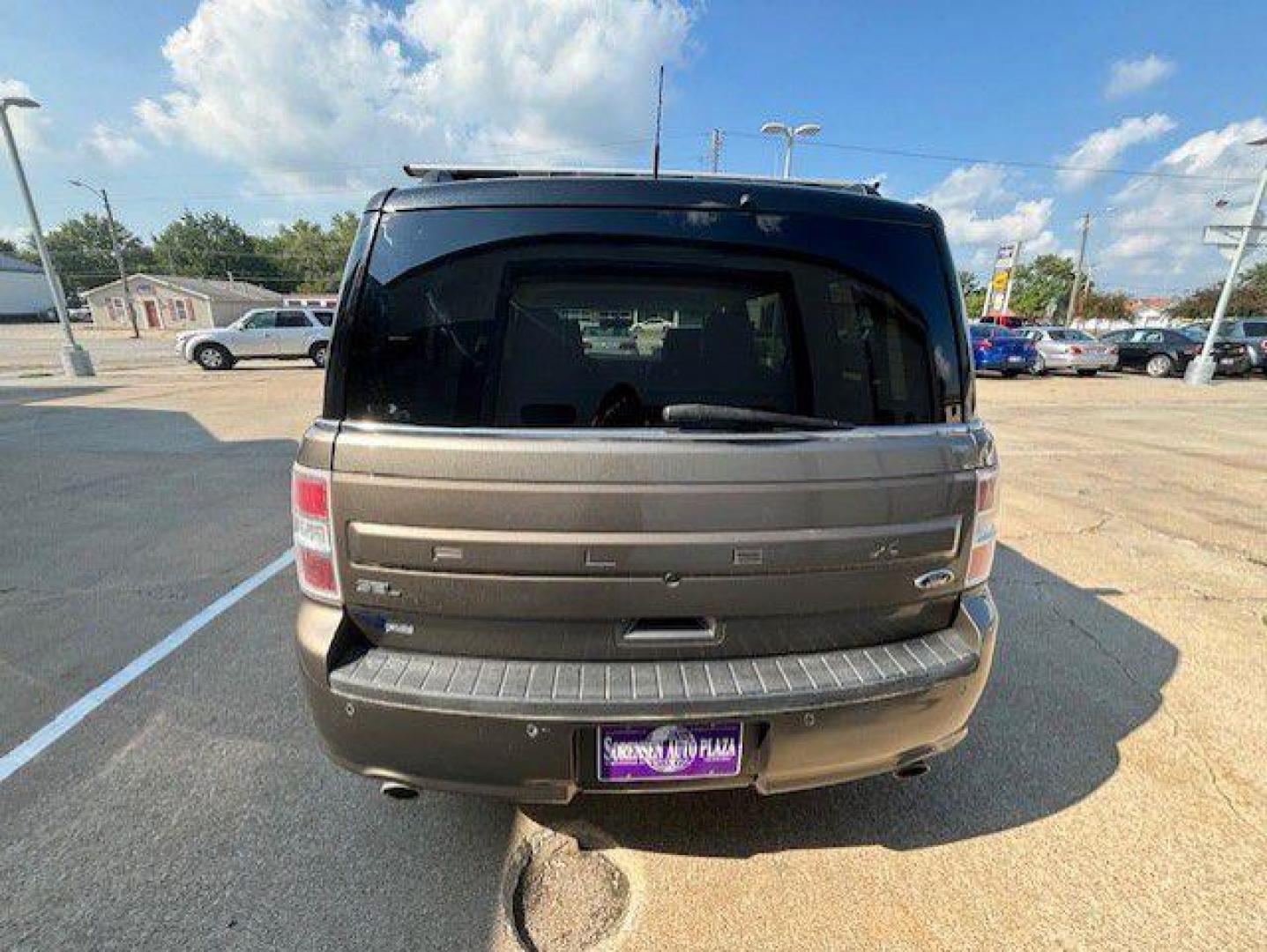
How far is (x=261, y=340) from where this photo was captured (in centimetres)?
2036

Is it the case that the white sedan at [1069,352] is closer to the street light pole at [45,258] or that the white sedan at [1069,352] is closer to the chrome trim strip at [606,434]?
the chrome trim strip at [606,434]

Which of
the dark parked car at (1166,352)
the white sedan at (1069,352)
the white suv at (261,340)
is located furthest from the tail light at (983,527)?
the dark parked car at (1166,352)

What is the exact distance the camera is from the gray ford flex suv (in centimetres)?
168

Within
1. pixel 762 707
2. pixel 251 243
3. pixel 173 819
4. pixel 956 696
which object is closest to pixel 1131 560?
pixel 956 696

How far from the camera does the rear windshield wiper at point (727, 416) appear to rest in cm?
173

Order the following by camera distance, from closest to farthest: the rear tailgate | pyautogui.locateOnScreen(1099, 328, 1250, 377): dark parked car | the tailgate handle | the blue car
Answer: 1. the rear tailgate
2. the tailgate handle
3. the blue car
4. pyautogui.locateOnScreen(1099, 328, 1250, 377): dark parked car

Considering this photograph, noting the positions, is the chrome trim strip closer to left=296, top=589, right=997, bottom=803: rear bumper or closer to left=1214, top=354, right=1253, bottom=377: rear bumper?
left=296, top=589, right=997, bottom=803: rear bumper

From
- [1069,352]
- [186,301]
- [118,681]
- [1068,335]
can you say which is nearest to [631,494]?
[118,681]

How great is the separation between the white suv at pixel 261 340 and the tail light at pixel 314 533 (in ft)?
A: 66.9

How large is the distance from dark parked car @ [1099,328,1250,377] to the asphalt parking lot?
21846mm

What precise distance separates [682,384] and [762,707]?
949 mm

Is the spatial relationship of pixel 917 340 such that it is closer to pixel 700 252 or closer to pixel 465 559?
pixel 700 252

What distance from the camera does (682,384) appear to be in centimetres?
187

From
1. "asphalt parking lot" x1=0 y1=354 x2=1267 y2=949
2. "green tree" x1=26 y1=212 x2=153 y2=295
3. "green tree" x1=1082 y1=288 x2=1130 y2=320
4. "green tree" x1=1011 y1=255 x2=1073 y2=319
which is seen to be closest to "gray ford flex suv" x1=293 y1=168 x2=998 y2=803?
"asphalt parking lot" x1=0 y1=354 x2=1267 y2=949
